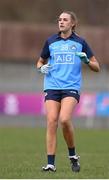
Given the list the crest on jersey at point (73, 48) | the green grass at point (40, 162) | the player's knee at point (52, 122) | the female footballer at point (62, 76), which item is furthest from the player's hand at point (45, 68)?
the green grass at point (40, 162)

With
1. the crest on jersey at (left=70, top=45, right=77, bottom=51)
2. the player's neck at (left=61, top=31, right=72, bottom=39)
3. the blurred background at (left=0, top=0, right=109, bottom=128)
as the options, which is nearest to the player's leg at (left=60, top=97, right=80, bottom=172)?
the crest on jersey at (left=70, top=45, right=77, bottom=51)

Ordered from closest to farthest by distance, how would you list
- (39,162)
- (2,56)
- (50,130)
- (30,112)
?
1. (50,130)
2. (39,162)
3. (30,112)
4. (2,56)

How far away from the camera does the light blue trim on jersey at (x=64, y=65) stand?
33.2ft

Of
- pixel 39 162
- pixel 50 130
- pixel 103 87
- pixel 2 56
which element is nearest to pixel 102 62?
pixel 103 87

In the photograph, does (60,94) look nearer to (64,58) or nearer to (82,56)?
(64,58)

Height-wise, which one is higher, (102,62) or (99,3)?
(99,3)

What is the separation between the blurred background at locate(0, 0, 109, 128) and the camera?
3183 cm

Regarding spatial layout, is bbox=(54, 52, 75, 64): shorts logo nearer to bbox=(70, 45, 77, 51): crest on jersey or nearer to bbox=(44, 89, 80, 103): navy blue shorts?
bbox=(70, 45, 77, 51): crest on jersey

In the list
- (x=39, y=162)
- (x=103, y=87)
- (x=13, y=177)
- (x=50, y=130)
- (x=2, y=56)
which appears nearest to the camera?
(x=13, y=177)

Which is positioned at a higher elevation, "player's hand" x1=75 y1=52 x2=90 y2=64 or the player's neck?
the player's neck

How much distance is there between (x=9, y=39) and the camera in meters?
38.2

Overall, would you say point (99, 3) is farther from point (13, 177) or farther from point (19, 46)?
point (13, 177)

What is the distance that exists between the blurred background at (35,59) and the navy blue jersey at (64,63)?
2097cm

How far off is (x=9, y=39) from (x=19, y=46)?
62cm
